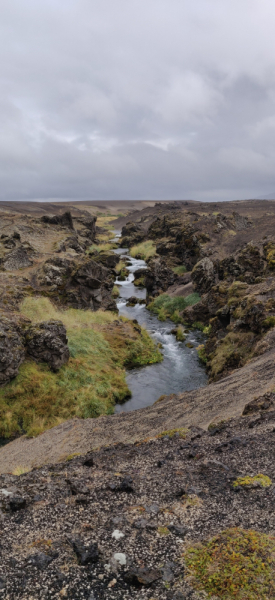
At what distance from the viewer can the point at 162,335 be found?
3422cm

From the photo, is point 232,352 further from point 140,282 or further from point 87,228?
point 87,228

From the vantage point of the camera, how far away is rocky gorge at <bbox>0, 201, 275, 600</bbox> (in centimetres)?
528

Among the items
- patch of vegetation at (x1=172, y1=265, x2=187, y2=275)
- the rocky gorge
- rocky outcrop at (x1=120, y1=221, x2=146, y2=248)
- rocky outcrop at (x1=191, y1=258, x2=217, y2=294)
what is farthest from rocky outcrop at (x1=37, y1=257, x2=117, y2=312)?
rocky outcrop at (x1=120, y1=221, x2=146, y2=248)

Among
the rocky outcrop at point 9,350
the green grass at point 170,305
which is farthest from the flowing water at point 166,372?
the rocky outcrop at point 9,350

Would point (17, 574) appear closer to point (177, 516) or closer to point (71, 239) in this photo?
point (177, 516)

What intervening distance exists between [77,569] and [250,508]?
321 cm

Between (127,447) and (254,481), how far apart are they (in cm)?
495

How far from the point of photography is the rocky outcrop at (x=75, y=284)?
113ft

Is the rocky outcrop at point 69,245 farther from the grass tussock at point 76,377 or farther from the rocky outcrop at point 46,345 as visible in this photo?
the rocky outcrop at point 46,345

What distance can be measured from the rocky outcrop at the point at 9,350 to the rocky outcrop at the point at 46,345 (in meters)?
0.67

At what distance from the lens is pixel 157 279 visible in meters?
48.5

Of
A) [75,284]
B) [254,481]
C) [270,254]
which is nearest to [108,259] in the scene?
[75,284]

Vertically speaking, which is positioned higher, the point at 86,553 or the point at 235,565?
the point at 235,565

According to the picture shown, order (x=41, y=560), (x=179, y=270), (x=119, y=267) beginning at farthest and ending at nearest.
Result: (x=119, y=267) < (x=179, y=270) < (x=41, y=560)
